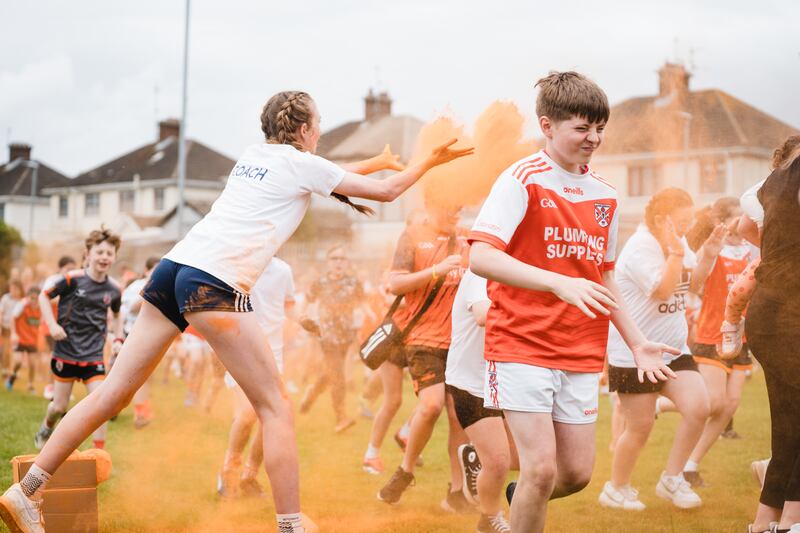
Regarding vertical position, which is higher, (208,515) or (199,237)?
(199,237)

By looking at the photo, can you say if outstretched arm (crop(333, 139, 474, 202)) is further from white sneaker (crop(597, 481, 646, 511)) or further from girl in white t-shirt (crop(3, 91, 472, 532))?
white sneaker (crop(597, 481, 646, 511))

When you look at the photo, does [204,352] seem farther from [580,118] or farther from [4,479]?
[580,118]

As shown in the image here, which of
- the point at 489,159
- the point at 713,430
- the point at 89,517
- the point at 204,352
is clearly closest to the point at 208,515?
the point at 89,517

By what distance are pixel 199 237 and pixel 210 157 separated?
4698 centimetres

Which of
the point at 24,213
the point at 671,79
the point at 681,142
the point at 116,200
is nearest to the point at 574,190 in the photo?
the point at 671,79

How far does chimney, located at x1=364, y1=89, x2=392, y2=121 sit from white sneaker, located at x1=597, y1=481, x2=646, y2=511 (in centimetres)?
533

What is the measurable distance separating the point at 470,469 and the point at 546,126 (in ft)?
8.94

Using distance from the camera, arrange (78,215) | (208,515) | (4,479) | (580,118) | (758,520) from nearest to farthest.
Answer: (580,118)
(758,520)
(208,515)
(4,479)
(78,215)

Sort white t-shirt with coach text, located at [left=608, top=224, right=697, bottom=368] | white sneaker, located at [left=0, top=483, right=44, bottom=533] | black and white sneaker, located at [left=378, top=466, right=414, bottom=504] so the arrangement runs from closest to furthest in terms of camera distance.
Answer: white sneaker, located at [left=0, top=483, right=44, bottom=533] < white t-shirt with coach text, located at [left=608, top=224, right=697, bottom=368] < black and white sneaker, located at [left=378, top=466, right=414, bottom=504]

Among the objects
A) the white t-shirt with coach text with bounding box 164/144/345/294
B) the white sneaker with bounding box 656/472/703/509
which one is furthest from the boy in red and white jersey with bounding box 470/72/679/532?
the white sneaker with bounding box 656/472/703/509

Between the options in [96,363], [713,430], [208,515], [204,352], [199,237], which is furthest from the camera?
[204,352]

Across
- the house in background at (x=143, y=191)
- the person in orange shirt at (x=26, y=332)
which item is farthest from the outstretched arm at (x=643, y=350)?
the house in background at (x=143, y=191)

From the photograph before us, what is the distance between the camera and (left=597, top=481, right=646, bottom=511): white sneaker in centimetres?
605

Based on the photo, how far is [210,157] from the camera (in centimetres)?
4984
